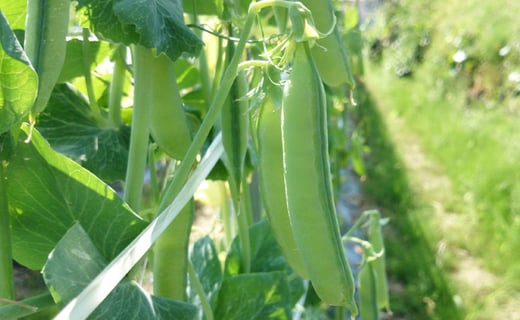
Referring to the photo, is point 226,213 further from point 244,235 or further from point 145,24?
point 145,24

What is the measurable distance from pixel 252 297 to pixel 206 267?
11 centimetres

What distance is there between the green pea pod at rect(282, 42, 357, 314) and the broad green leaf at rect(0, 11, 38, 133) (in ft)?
0.57

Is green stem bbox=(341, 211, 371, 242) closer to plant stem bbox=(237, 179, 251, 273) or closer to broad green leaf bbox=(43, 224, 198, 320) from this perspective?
plant stem bbox=(237, 179, 251, 273)

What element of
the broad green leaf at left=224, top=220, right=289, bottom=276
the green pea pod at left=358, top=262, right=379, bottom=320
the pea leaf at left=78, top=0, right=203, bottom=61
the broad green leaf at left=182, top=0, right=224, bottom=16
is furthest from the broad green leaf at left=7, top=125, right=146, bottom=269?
the green pea pod at left=358, top=262, right=379, bottom=320

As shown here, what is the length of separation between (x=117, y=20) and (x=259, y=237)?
16.8 inches

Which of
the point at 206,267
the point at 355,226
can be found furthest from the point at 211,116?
the point at 355,226

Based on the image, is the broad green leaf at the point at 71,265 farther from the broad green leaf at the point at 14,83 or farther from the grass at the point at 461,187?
the grass at the point at 461,187

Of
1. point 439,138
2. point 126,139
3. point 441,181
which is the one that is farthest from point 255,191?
point 439,138

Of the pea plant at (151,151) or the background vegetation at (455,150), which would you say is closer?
the pea plant at (151,151)

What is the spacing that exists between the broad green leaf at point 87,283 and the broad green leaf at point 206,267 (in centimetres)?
23

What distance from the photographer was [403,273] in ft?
8.75

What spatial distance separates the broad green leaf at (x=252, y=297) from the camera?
0.70m

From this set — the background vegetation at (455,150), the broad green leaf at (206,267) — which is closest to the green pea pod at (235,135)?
the broad green leaf at (206,267)

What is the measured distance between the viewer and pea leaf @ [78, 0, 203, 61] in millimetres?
474
